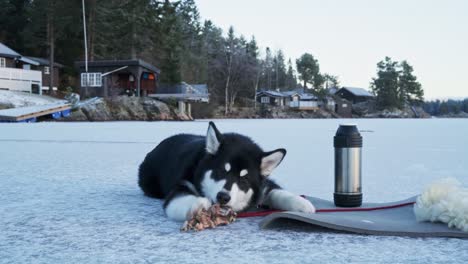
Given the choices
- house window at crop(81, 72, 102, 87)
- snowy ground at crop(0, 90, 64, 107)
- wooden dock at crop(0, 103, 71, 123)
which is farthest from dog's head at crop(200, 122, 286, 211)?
house window at crop(81, 72, 102, 87)

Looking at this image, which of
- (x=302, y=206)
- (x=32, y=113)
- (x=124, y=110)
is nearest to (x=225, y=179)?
(x=302, y=206)

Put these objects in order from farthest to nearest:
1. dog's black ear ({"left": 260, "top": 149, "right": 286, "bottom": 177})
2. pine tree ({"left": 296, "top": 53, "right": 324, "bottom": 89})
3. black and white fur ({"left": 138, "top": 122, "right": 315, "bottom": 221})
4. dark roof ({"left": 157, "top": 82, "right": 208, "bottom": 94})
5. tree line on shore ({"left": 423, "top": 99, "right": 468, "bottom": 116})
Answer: pine tree ({"left": 296, "top": 53, "right": 324, "bottom": 89})
tree line on shore ({"left": 423, "top": 99, "right": 468, "bottom": 116})
dark roof ({"left": 157, "top": 82, "right": 208, "bottom": 94})
dog's black ear ({"left": 260, "top": 149, "right": 286, "bottom": 177})
black and white fur ({"left": 138, "top": 122, "right": 315, "bottom": 221})

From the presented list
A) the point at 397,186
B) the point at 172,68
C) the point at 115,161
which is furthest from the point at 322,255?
the point at 172,68

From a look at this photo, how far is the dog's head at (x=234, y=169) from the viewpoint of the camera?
2664 millimetres

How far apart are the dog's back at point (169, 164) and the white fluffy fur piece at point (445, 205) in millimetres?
1467

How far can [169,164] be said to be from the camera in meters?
3.51

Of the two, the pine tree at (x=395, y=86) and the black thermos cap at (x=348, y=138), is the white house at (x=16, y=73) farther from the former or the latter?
the pine tree at (x=395, y=86)

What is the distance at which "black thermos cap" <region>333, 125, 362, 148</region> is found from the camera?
306 centimetres

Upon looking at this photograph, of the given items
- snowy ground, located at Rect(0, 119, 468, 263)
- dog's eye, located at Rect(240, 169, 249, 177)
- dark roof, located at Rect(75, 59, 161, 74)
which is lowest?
snowy ground, located at Rect(0, 119, 468, 263)

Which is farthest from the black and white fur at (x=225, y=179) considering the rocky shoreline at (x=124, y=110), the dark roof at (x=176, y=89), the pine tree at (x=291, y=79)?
the pine tree at (x=291, y=79)

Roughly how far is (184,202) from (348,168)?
121 cm

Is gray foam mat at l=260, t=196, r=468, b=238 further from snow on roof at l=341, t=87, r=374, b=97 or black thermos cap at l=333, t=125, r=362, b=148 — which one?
snow on roof at l=341, t=87, r=374, b=97

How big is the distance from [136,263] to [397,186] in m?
3.20

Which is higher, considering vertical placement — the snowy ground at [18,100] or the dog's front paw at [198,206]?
the snowy ground at [18,100]
